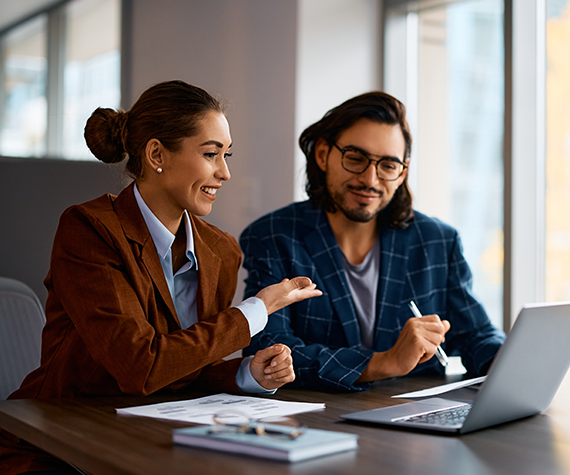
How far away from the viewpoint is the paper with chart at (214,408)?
1019 millimetres

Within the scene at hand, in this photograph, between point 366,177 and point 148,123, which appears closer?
point 148,123

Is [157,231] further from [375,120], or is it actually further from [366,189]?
[375,120]

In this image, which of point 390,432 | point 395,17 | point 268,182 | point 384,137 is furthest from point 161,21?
point 390,432

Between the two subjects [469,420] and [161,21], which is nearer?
[469,420]

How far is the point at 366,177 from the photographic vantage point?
1759 mm

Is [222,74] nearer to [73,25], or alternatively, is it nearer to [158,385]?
[73,25]

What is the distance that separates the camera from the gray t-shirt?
1.70 meters

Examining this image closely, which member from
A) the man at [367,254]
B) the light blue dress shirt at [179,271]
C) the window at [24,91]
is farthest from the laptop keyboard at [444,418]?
the window at [24,91]

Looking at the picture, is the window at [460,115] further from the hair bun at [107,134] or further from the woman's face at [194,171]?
the hair bun at [107,134]

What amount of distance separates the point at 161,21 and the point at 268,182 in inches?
33.5

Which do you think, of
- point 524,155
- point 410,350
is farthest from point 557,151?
point 410,350

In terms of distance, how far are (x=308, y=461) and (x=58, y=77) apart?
7.44 ft

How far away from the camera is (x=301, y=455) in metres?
0.77

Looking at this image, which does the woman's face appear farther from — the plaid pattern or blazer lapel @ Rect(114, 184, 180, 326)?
the plaid pattern
